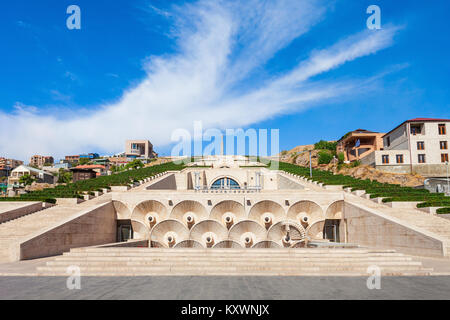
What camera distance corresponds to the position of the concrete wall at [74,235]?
45.4ft

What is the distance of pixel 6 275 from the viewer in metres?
10.1

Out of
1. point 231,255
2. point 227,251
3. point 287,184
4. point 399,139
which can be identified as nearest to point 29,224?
point 227,251

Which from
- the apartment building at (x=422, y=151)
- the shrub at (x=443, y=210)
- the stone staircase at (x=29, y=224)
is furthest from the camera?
the apartment building at (x=422, y=151)

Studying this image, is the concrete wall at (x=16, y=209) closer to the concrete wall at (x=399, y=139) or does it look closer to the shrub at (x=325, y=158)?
the concrete wall at (x=399, y=139)

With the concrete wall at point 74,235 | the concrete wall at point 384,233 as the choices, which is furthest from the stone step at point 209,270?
the concrete wall at point 384,233

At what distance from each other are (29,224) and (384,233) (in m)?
20.3

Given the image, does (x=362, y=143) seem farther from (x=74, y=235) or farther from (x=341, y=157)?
(x=74, y=235)

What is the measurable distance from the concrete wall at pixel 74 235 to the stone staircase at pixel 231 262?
364 centimetres

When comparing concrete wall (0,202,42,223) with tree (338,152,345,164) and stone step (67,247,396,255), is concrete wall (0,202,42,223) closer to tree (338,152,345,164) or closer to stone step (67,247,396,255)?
stone step (67,247,396,255)
